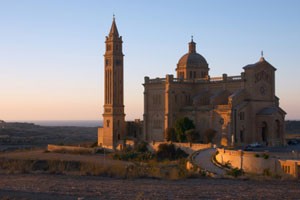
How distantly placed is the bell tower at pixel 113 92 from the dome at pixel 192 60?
28.8 ft

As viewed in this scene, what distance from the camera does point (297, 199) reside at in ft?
53.3

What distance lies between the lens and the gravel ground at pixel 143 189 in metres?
17.1

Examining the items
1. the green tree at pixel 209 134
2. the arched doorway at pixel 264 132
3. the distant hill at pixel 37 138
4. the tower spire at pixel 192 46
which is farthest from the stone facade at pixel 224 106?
the distant hill at pixel 37 138

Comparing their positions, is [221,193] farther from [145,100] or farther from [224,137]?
[145,100]

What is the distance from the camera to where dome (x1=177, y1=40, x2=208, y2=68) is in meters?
68.6

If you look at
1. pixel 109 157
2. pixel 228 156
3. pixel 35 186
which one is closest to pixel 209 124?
pixel 109 157

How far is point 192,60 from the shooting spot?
69062mm

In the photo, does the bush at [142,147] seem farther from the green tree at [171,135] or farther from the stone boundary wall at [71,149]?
the stone boundary wall at [71,149]

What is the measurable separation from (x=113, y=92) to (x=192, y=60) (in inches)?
477

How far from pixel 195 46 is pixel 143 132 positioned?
1475 cm

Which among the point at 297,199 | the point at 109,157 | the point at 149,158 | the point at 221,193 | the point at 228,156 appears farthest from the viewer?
the point at 109,157

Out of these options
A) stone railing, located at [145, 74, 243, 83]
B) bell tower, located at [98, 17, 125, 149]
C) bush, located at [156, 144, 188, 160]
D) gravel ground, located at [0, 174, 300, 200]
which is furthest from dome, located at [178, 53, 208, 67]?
gravel ground, located at [0, 174, 300, 200]

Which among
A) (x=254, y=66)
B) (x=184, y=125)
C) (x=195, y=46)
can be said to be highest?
(x=195, y=46)

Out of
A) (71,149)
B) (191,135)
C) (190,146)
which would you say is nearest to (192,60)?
(191,135)
